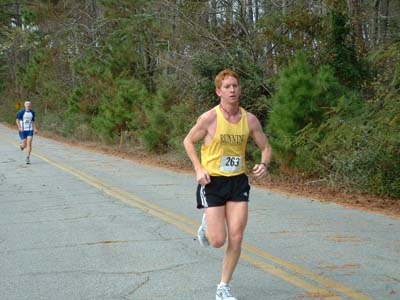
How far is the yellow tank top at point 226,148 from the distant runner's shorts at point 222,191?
0.20ft

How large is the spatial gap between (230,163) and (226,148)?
0.46 feet

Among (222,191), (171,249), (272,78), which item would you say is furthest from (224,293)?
(272,78)

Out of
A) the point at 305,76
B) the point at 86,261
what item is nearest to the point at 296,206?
the point at 305,76

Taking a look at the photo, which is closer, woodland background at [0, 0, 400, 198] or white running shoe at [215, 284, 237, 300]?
→ white running shoe at [215, 284, 237, 300]

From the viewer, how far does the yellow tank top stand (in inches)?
206

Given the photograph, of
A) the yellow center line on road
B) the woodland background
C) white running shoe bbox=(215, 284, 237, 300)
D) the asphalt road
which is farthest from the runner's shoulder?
the woodland background

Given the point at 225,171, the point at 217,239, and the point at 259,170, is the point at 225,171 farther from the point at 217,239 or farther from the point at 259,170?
the point at 217,239

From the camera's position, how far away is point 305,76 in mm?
14055

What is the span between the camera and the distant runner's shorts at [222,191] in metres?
5.26

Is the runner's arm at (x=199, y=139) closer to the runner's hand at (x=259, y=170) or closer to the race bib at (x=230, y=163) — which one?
the race bib at (x=230, y=163)

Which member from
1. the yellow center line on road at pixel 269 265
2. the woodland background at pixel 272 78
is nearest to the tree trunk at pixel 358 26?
the woodland background at pixel 272 78

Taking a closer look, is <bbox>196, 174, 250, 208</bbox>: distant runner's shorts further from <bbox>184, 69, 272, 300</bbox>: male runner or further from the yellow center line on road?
the yellow center line on road

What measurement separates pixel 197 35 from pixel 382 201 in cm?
1011

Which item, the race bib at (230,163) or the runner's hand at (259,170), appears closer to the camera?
the race bib at (230,163)
